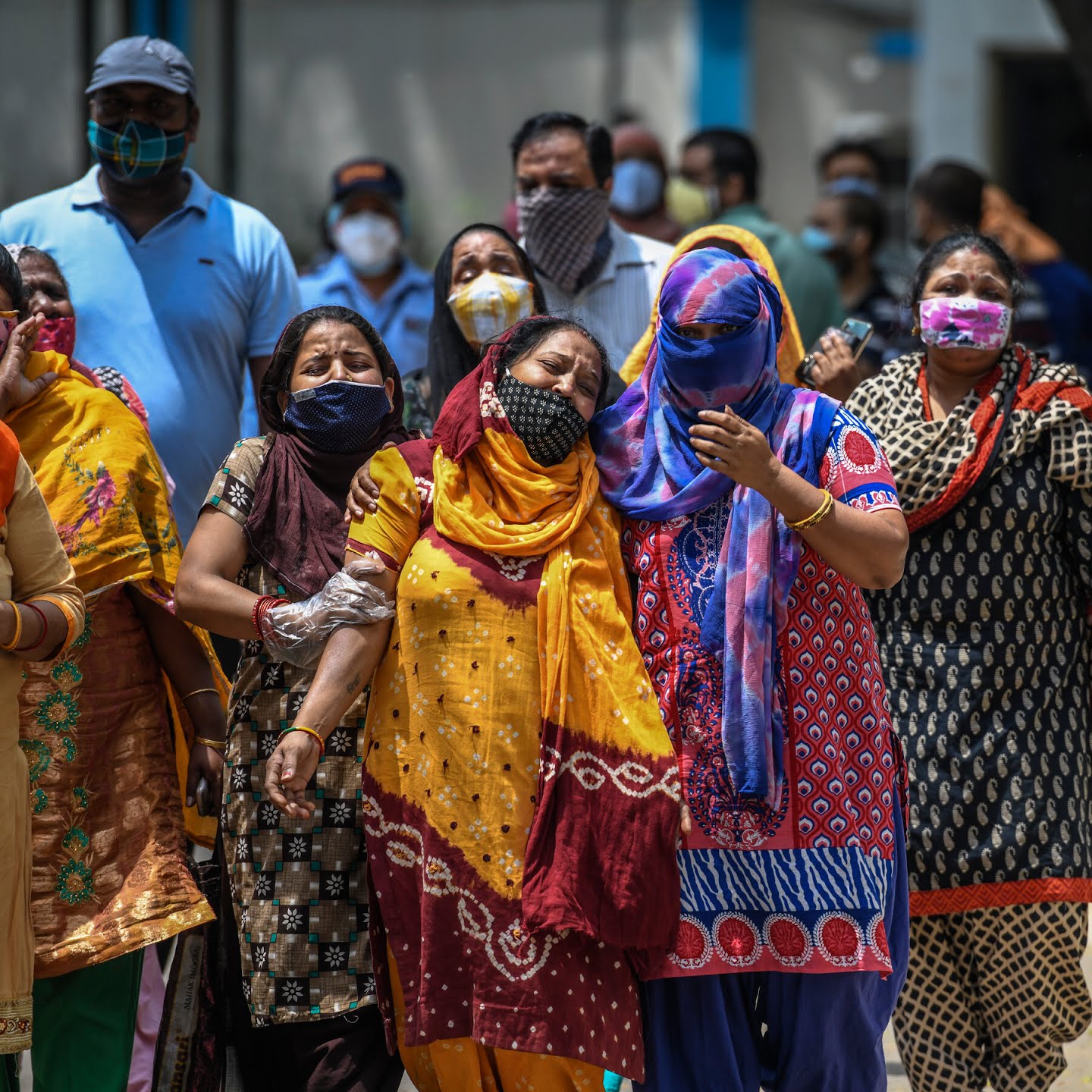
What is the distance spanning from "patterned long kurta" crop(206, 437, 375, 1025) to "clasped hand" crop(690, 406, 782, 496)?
95cm

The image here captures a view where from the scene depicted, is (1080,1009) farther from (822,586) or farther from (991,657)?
(822,586)

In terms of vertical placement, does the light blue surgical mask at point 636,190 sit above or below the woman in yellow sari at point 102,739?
above

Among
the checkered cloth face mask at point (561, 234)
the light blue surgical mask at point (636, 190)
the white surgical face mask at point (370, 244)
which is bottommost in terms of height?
the checkered cloth face mask at point (561, 234)

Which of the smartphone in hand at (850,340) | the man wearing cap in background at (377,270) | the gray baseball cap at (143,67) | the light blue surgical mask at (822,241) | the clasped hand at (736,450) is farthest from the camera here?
the light blue surgical mask at (822,241)

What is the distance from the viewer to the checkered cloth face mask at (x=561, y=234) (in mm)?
5215

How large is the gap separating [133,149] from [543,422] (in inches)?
72.5

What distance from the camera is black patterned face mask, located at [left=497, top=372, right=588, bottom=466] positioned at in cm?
349

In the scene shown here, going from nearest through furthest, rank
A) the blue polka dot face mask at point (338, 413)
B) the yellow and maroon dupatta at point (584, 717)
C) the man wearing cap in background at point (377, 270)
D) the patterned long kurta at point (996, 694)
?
the yellow and maroon dupatta at point (584, 717)
the blue polka dot face mask at point (338, 413)
the patterned long kurta at point (996, 694)
the man wearing cap in background at point (377, 270)

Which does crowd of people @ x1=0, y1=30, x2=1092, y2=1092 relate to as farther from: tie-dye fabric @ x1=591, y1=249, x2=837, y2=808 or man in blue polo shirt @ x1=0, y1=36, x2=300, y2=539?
man in blue polo shirt @ x1=0, y1=36, x2=300, y2=539

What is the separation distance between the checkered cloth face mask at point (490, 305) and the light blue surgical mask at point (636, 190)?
2.79 metres

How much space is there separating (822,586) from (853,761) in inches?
12.7

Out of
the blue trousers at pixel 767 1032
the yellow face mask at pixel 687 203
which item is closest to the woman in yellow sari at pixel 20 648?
the blue trousers at pixel 767 1032

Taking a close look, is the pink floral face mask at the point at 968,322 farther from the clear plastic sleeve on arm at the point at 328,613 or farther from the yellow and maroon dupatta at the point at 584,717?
the clear plastic sleeve on arm at the point at 328,613

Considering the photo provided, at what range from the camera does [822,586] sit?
11.4 feet
